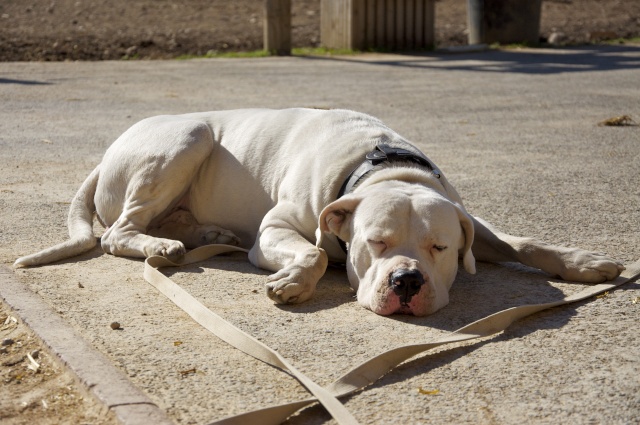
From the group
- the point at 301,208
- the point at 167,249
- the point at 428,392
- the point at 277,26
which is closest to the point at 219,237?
the point at 167,249

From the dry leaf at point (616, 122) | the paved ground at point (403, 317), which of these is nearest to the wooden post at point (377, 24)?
the paved ground at point (403, 317)

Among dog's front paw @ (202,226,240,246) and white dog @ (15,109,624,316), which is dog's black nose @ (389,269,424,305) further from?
dog's front paw @ (202,226,240,246)

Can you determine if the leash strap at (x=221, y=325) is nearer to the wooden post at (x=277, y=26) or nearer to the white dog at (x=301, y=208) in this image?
the white dog at (x=301, y=208)

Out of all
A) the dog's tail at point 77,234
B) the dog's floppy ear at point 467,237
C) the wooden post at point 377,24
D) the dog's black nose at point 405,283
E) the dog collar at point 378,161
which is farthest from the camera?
the wooden post at point 377,24

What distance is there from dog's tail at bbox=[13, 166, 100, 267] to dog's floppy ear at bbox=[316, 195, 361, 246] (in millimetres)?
1535

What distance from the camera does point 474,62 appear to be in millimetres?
16547

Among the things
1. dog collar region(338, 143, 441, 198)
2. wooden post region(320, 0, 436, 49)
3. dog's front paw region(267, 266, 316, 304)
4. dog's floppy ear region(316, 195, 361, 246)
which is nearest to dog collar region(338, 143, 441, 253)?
dog collar region(338, 143, 441, 198)

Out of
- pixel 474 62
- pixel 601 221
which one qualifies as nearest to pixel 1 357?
pixel 601 221

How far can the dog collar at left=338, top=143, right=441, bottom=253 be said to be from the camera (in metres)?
5.06

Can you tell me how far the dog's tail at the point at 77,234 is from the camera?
539cm

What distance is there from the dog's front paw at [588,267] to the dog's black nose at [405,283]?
3.33ft

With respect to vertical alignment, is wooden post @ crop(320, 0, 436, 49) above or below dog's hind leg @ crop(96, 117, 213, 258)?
below

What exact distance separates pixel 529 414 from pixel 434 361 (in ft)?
1.96

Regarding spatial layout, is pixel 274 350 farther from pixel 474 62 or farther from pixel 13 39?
pixel 13 39
